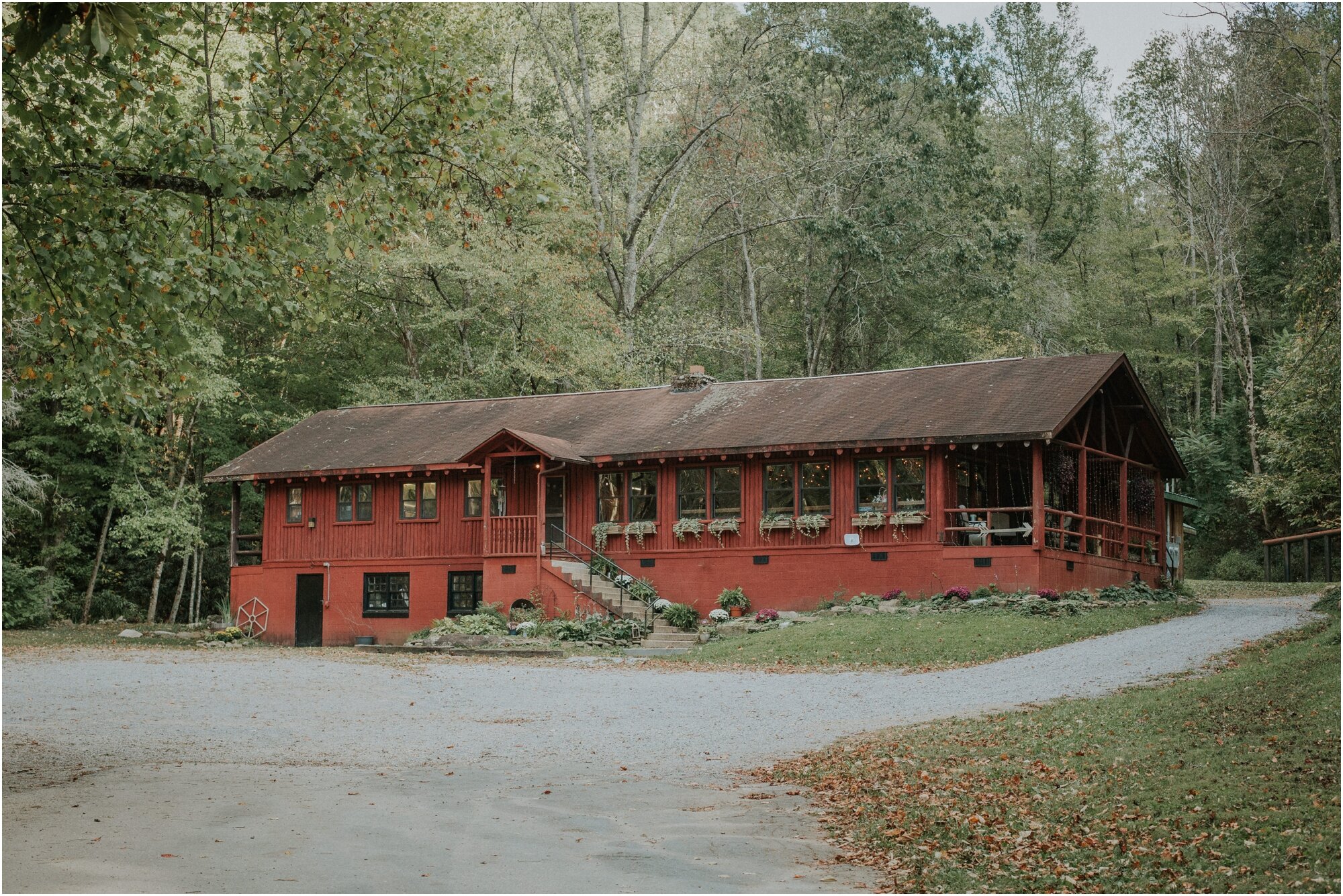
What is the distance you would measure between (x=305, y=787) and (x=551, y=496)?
66.0 ft

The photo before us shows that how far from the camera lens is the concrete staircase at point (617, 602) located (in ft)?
81.6

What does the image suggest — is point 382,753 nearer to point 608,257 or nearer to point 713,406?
point 713,406

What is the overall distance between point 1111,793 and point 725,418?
68.1ft

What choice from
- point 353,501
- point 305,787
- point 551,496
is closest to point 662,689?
point 305,787

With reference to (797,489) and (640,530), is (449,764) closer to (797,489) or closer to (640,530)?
(797,489)

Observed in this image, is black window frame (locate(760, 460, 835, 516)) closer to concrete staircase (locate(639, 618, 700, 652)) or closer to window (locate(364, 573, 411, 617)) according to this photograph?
concrete staircase (locate(639, 618, 700, 652))

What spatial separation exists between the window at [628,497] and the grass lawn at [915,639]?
5725 mm

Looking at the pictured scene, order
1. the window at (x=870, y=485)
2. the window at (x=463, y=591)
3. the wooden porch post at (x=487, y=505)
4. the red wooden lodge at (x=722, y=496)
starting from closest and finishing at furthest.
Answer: the red wooden lodge at (x=722, y=496) < the window at (x=870, y=485) < the wooden porch post at (x=487, y=505) < the window at (x=463, y=591)

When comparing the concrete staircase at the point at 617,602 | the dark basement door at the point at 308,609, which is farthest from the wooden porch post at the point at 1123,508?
the dark basement door at the point at 308,609

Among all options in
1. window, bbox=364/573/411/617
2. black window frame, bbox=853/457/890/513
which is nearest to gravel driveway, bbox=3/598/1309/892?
black window frame, bbox=853/457/890/513

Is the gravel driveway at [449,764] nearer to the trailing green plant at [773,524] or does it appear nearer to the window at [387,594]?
the trailing green plant at [773,524]

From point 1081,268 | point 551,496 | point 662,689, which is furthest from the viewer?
point 1081,268

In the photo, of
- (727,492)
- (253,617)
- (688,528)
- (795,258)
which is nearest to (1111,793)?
(688,528)

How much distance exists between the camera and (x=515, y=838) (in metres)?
8.43
